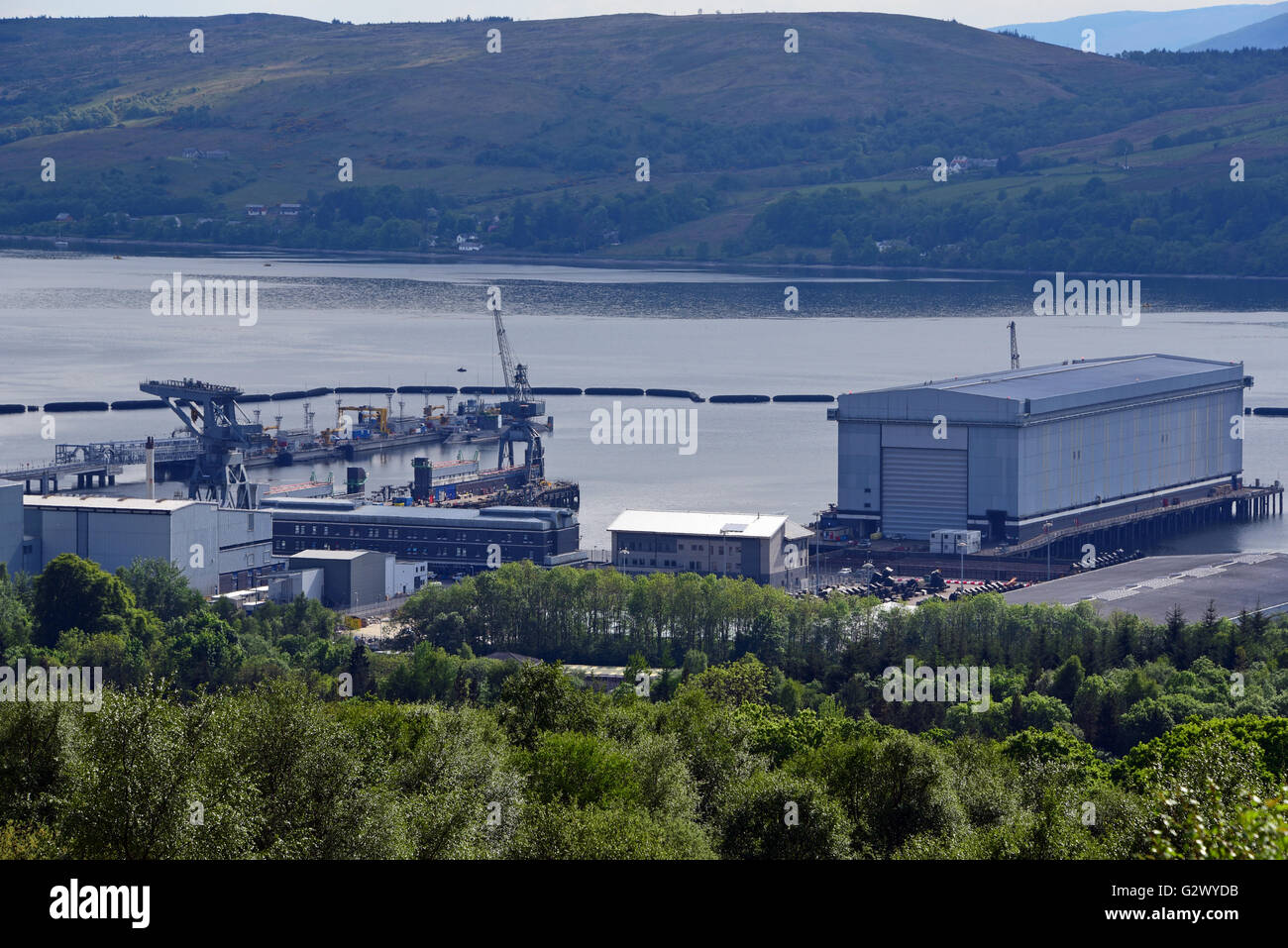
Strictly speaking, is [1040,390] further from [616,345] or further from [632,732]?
[616,345]

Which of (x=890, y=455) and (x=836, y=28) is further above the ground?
(x=836, y=28)

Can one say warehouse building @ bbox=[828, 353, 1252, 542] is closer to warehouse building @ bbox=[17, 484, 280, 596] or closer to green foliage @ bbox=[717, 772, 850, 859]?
warehouse building @ bbox=[17, 484, 280, 596]

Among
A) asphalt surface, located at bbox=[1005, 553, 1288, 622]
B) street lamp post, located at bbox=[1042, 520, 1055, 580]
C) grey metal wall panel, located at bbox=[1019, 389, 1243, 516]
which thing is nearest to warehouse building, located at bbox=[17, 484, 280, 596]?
asphalt surface, located at bbox=[1005, 553, 1288, 622]

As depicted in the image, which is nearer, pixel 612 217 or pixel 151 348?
pixel 151 348
